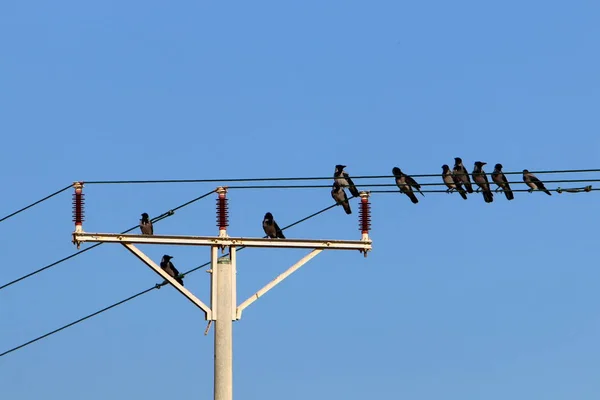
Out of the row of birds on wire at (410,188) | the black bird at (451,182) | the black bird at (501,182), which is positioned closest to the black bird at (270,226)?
the row of birds on wire at (410,188)

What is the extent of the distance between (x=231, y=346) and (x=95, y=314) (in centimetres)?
307

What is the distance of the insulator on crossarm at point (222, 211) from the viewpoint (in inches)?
814

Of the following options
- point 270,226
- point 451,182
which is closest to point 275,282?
point 270,226

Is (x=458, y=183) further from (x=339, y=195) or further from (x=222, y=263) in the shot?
(x=222, y=263)

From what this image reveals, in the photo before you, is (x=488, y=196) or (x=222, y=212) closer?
(x=222, y=212)

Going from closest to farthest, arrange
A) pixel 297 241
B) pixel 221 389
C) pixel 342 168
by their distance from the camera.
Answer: pixel 221 389 → pixel 297 241 → pixel 342 168

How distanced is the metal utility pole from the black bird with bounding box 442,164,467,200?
15.0 ft

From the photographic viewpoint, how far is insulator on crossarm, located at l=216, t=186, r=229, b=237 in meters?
20.7

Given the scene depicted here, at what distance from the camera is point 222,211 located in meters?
21.0

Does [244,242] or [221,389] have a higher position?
[244,242]

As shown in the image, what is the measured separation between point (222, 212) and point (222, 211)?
0.02m

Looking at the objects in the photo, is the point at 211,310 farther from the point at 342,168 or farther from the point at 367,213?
the point at 342,168

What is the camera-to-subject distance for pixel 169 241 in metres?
20.4

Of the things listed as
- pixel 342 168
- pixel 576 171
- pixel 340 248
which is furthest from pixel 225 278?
pixel 342 168
